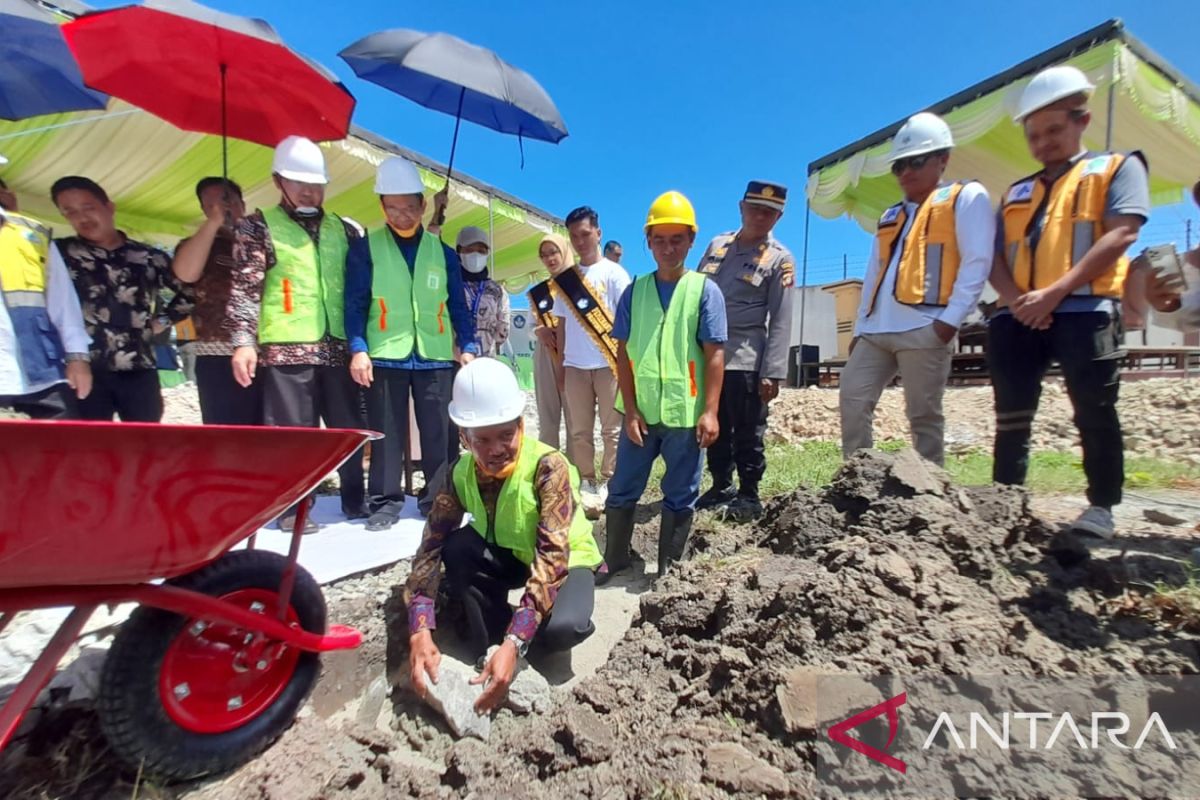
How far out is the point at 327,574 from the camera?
8.75 feet

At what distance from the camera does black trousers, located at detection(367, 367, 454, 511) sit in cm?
333

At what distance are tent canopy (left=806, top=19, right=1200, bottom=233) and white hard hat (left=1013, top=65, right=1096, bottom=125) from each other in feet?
13.4

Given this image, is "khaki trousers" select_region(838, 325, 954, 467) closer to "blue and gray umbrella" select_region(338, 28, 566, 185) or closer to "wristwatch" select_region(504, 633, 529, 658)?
"wristwatch" select_region(504, 633, 529, 658)

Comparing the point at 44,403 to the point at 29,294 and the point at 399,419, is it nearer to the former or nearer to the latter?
the point at 29,294

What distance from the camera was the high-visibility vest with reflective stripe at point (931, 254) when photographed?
296 cm

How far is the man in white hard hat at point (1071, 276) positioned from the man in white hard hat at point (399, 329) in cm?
273

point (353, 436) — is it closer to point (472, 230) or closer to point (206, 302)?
point (206, 302)

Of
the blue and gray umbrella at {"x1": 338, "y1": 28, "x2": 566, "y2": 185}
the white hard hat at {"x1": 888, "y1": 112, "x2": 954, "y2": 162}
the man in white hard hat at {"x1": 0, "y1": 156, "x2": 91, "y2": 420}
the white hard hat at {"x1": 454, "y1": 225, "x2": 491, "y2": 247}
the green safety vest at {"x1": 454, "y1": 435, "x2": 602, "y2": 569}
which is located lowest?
the green safety vest at {"x1": 454, "y1": 435, "x2": 602, "y2": 569}

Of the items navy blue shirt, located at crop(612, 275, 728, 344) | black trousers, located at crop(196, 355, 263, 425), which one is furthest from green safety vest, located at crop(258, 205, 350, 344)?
navy blue shirt, located at crop(612, 275, 728, 344)

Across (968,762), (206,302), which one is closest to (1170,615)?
(968,762)

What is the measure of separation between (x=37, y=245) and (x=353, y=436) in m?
2.09

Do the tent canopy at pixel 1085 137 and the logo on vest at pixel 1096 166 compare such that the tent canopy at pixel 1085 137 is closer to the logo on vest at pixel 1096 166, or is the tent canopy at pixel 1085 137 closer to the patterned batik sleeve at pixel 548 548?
the logo on vest at pixel 1096 166

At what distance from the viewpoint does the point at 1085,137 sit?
260 inches

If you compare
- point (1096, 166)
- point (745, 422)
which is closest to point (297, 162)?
point (745, 422)
